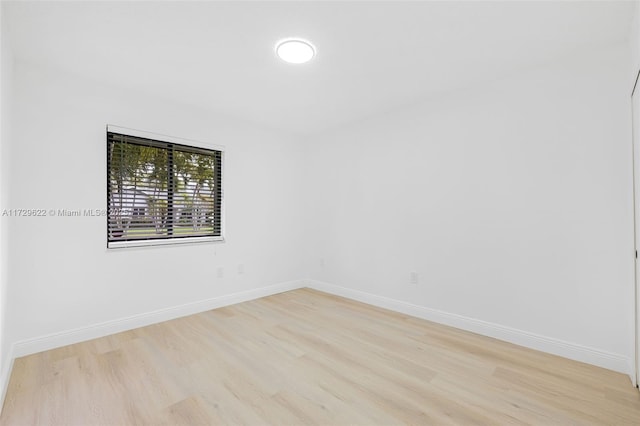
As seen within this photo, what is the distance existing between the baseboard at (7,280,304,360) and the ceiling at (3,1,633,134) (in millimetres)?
2287

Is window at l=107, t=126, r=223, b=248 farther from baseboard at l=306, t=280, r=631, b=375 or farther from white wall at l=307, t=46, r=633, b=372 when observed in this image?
baseboard at l=306, t=280, r=631, b=375

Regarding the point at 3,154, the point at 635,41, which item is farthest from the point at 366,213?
the point at 3,154

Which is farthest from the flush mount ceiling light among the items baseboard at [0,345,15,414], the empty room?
baseboard at [0,345,15,414]

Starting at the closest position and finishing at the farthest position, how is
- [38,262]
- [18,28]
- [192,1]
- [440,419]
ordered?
[440,419], [192,1], [18,28], [38,262]

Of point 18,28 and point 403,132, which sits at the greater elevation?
point 18,28

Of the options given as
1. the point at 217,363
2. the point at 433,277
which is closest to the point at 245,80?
the point at 217,363

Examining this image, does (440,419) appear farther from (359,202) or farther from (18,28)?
(18,28)

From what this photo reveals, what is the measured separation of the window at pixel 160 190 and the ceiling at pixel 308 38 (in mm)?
594

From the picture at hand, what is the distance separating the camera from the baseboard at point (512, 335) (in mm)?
2205

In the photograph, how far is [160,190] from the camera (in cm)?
321

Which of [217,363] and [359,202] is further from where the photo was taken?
[359,202]

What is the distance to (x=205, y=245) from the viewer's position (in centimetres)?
354

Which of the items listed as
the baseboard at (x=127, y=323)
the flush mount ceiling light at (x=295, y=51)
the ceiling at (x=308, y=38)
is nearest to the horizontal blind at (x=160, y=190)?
the ceiling at (x=308, y=38)

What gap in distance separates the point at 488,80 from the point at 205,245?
3467 mm
